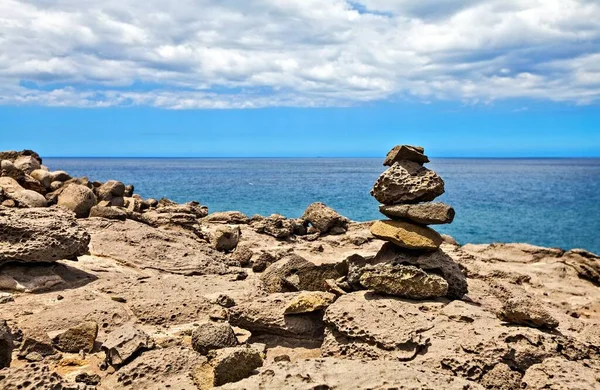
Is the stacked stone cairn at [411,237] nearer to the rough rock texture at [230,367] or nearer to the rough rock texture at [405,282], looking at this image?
the rough rock texture at [405,282]

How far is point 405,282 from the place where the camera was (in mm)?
8898

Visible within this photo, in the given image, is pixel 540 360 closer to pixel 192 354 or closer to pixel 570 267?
pixel 192 354

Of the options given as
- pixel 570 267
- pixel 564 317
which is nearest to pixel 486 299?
pixel 564 317

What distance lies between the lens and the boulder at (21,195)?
559 inches

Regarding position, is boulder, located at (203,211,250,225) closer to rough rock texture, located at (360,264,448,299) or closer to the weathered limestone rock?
rough rock texture, located at (360,264,448,299)

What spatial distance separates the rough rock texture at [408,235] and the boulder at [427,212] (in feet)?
0.53

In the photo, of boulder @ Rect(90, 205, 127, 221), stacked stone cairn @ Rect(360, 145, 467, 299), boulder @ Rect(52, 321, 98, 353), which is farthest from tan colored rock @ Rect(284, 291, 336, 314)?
boulder @ Rect(90, 205, 127, 221)

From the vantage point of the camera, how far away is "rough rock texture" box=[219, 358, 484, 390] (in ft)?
18.6

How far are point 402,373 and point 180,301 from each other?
5012mm

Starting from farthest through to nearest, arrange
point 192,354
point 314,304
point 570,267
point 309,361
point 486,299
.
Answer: point 570,267 < point 486,299 < point 314,304 < point 192,354 < point 309,361

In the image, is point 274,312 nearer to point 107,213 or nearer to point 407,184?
point 407,184

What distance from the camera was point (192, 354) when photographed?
24.0 ft

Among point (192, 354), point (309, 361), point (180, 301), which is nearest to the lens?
point (309, 361)

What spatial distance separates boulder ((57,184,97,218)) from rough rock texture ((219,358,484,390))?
10.3m
